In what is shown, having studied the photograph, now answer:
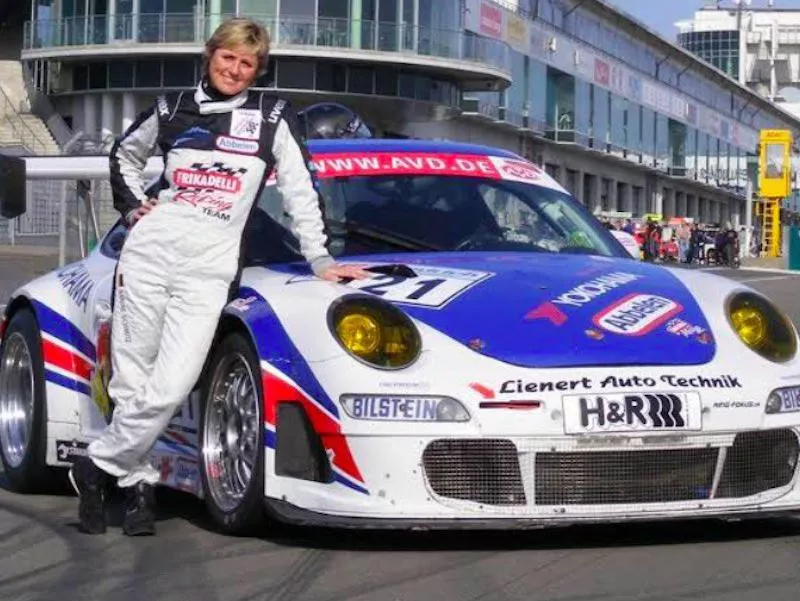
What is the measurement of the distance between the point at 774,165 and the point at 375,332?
66.2 meters

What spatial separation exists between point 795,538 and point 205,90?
7.93 feet

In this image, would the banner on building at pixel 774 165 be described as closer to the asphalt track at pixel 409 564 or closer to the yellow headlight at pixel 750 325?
the yellow headlight at pixel 750 325

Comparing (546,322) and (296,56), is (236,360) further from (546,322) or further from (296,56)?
(296,56)

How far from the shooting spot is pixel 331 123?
757 cm

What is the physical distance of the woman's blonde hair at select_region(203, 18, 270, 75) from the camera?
5512 millimetres

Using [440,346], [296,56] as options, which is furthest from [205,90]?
[296,56]

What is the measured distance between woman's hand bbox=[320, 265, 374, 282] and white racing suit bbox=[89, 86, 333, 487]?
33 millimetres

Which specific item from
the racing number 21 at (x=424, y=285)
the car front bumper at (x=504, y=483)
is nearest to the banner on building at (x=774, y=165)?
the racing number 21 at (x=424, y=285)

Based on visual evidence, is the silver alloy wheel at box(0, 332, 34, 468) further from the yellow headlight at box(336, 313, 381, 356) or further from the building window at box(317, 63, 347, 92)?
the building window at box(317, 63, 347, 92)

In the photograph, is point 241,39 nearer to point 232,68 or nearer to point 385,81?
point 232,68

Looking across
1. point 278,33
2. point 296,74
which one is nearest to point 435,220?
point 278,33

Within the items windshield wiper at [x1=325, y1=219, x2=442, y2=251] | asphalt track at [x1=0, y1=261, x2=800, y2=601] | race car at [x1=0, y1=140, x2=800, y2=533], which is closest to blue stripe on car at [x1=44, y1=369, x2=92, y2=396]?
race car at [x1=0, y1=140, x2=800, y2=533]

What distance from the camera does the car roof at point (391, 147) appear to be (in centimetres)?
645

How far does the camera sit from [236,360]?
5.43 m
